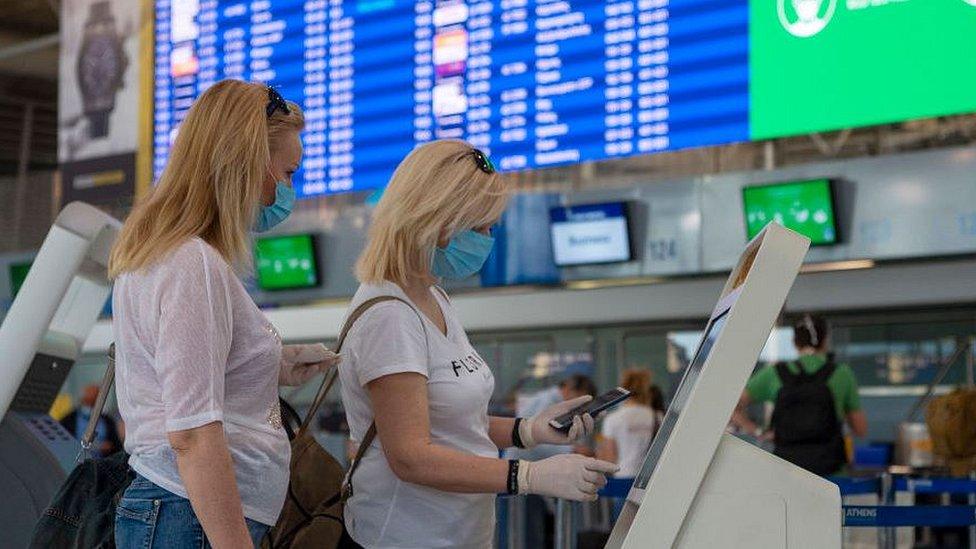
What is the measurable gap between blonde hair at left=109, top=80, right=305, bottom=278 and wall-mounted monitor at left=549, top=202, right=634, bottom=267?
6.15 meters

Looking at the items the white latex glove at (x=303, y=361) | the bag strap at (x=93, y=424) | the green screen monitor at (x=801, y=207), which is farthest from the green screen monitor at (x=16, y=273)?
the white latex glove at (x=303, y=361)

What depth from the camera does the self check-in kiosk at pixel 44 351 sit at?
3209 mm

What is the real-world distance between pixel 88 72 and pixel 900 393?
5.38 m

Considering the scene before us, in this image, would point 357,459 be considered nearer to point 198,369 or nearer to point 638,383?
point 198,369

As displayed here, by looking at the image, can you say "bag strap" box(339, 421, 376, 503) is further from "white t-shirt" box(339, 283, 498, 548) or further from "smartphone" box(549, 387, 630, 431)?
"smartphone" box(549, 387, 630, 431)

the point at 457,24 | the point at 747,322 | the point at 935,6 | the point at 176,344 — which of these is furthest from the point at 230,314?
the point at 457,24

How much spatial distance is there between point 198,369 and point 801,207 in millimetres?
5923

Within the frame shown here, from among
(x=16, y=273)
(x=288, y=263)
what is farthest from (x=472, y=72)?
(x=16, y=273)

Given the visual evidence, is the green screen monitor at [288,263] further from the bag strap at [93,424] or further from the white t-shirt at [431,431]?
the white t-shirt at [431,431]

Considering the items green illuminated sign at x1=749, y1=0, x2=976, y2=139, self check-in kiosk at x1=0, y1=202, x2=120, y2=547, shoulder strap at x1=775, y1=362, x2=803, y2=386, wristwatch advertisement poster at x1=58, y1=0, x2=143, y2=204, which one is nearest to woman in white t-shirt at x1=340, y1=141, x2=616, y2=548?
self check-in kiosk at x1=0, y1=202, x2=120, y2=547

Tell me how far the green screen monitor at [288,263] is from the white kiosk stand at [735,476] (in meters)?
7.63

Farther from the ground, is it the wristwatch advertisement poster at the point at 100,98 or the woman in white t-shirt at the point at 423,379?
the wristwatch advertisement poster at the point at 100,98

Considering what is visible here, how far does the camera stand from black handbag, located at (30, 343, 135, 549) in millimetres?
2064

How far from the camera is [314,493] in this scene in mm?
2297
